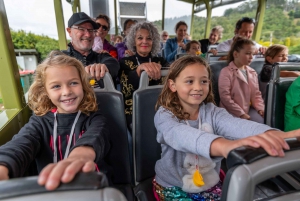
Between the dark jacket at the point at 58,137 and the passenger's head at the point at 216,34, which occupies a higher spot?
the passenger's head at the point at 216,34

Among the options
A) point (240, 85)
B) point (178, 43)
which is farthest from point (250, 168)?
point (178, 43)

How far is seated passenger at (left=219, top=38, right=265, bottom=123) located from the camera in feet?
7.02

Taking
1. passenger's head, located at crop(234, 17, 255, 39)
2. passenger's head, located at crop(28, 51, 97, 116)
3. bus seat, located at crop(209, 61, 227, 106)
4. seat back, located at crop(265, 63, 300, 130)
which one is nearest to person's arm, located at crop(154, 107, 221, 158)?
passenger's head, located at crop(28, 51, 97, 116)

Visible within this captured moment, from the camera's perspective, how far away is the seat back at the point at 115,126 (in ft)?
3.88

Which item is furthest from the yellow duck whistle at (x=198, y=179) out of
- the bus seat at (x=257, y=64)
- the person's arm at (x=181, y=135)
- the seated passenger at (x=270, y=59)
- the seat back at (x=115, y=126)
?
the bus seat at (x=257, y=64)

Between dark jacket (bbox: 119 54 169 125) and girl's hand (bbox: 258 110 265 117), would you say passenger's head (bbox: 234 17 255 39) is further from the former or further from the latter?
dark jacket (bbox: 119 54 169 125)

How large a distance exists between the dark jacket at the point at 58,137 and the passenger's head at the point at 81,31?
0.98 m

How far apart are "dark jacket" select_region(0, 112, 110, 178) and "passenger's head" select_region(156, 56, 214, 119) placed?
0.37m

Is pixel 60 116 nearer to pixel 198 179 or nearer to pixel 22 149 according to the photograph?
pixel 22 149

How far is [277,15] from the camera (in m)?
3.86

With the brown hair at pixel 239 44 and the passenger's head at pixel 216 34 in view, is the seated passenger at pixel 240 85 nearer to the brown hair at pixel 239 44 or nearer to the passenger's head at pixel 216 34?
the brown hair at pixel 239 44

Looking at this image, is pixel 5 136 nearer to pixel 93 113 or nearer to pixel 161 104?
pixel 93 113

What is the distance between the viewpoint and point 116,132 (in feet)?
3.95

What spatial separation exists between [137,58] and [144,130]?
3.14 feet
